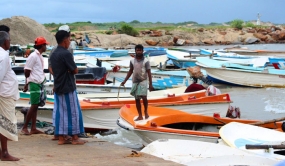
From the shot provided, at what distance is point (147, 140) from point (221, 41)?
175ft

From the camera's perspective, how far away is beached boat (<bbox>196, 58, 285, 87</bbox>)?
68.4ft

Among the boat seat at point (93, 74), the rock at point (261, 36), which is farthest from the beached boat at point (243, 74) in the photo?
the rock at point (261, 36)

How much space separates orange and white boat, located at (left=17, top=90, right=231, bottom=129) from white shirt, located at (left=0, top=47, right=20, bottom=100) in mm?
4577

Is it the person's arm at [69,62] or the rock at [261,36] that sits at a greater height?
the person's arm at [69,62]

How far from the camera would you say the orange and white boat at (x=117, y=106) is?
35.0 ft

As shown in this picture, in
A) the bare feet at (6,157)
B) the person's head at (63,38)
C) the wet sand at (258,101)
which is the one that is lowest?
the wet sand at (258,101)

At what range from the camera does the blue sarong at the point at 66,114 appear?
6.98 m

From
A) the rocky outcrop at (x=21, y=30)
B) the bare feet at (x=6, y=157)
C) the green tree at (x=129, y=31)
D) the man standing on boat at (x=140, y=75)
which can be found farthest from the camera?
the green tree at (x=129, y=31)

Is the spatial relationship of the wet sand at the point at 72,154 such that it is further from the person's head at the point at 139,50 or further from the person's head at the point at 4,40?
the person's head at the point at 139,50

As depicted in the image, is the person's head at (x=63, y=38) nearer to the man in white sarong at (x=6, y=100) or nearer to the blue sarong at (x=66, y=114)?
the blue sarong at (x=66, y=114)

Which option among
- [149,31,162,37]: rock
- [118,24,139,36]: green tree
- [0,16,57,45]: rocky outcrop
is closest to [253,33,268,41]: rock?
[149,31,162,37]: rock

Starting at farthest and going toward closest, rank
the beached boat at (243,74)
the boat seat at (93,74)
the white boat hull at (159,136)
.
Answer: the beached boat at (243,74)
the boat seat at (93,74)
the white boat hull at (159,136)

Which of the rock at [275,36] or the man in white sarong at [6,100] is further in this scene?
the rock at [275,36]

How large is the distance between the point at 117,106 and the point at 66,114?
152 inches
